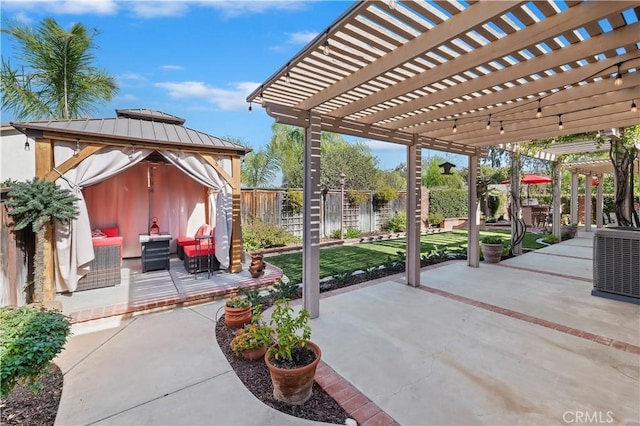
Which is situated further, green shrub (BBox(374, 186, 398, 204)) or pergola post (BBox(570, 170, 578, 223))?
green shrub (BBox(374, 186, 398, 204))

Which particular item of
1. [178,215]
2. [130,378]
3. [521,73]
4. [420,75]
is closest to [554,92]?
[521,73]

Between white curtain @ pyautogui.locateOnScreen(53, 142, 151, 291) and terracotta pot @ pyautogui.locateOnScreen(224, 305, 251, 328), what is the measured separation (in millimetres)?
→ 2920

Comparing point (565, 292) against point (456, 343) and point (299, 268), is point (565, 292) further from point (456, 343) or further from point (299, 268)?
point (299, 268)

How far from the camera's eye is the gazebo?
469 centimetres

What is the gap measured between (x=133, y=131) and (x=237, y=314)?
164 inches

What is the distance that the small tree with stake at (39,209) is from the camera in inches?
163

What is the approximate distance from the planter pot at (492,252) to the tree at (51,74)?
1533 cm

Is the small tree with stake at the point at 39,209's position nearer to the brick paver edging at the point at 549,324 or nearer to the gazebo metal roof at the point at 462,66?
the gazebo metal roof at the point at 462,66

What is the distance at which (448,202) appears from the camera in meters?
15.3

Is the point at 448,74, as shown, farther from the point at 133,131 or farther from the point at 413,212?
the point at 133,131

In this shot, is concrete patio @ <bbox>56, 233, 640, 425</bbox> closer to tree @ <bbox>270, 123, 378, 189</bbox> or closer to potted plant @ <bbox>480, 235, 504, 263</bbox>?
potted plant @ <bbox>480, 235, 504, 263</bbox>

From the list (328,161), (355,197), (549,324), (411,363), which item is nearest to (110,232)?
(411,363)

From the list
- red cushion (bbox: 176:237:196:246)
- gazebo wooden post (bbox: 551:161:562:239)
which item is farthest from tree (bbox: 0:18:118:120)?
gazebo wooden post (bbox: 551:161:562:239)

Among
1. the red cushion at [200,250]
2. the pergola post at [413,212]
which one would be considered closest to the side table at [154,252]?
the red cushion at [200,250]
